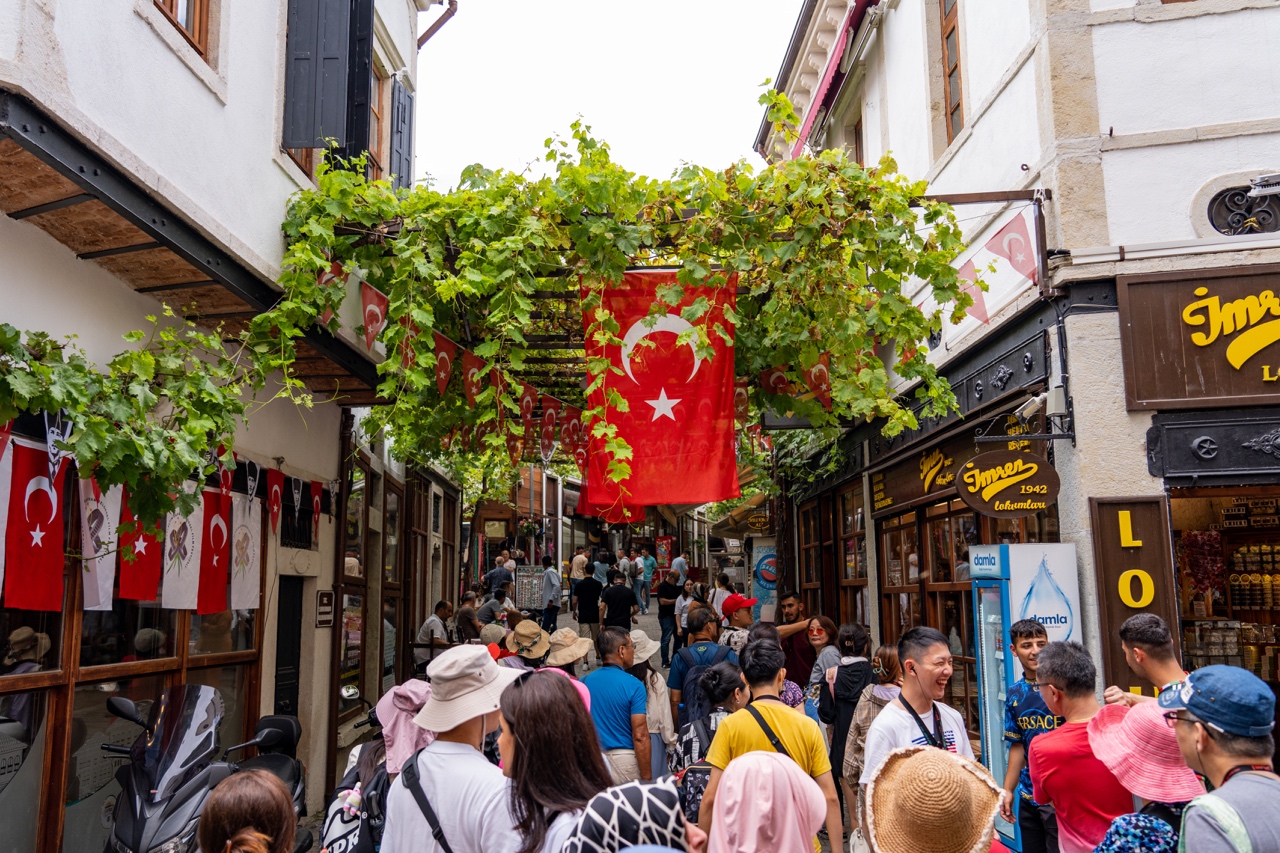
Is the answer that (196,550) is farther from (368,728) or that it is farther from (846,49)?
(846,49)

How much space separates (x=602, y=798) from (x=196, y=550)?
5958 millimetres

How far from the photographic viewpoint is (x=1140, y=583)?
24.2ft

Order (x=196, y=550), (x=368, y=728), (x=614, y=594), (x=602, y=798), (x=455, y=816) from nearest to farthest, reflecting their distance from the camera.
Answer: (x=602, y=798)
(x=455, y=816)
(x=196, y=550)
(x=368, y=728)
(x=614, y=594)

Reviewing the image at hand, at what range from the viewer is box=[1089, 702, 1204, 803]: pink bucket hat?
3637mm

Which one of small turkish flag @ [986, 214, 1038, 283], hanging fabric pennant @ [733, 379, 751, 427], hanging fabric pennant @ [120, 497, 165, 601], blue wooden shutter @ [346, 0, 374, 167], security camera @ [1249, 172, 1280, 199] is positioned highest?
blue wooden shutter @ [346, 0, 374, 167]

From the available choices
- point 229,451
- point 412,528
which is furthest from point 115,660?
point 412,528

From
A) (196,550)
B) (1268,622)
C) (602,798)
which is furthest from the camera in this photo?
(1268,622)

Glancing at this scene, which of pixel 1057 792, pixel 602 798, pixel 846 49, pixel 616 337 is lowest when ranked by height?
pixel 1057 792

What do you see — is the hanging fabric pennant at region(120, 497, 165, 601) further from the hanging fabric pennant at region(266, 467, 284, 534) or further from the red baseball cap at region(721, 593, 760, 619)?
the red baseball cap at region(721, 593, 760, 619)

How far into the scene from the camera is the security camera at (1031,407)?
26.2 feet

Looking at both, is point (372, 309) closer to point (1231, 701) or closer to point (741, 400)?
point (741, 400)

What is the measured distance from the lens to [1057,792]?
4.50 m

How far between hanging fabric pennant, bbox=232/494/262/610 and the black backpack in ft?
12.6

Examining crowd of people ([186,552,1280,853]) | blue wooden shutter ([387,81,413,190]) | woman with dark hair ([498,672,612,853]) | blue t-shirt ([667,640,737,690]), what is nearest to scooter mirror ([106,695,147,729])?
Answer: crowd of people ([186,552,1280,853])
